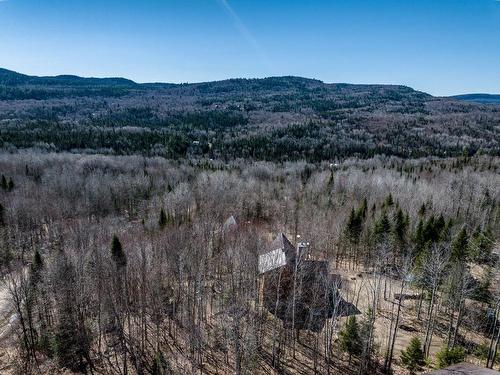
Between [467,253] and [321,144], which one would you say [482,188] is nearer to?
[467,253]

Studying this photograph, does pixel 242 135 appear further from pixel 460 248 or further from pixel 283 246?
pixel 283 246

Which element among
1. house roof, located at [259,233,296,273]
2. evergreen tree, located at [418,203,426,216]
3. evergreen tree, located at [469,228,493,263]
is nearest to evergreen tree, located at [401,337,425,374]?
house roof, located at [259,233,296,273]

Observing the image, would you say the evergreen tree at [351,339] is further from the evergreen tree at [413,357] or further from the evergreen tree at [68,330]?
the evergreen tree at [68,330]

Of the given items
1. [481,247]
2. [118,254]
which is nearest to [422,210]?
[481,247]

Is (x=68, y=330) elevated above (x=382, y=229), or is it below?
below

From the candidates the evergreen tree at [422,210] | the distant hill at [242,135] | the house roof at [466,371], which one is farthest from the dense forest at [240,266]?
the distant hill at [242,135]

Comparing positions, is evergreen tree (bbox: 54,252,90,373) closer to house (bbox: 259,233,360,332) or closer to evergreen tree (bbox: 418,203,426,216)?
house (bbox: 259,233,360,332)

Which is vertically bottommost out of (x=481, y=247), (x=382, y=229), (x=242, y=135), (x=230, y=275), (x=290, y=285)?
(x=230, y=275)
